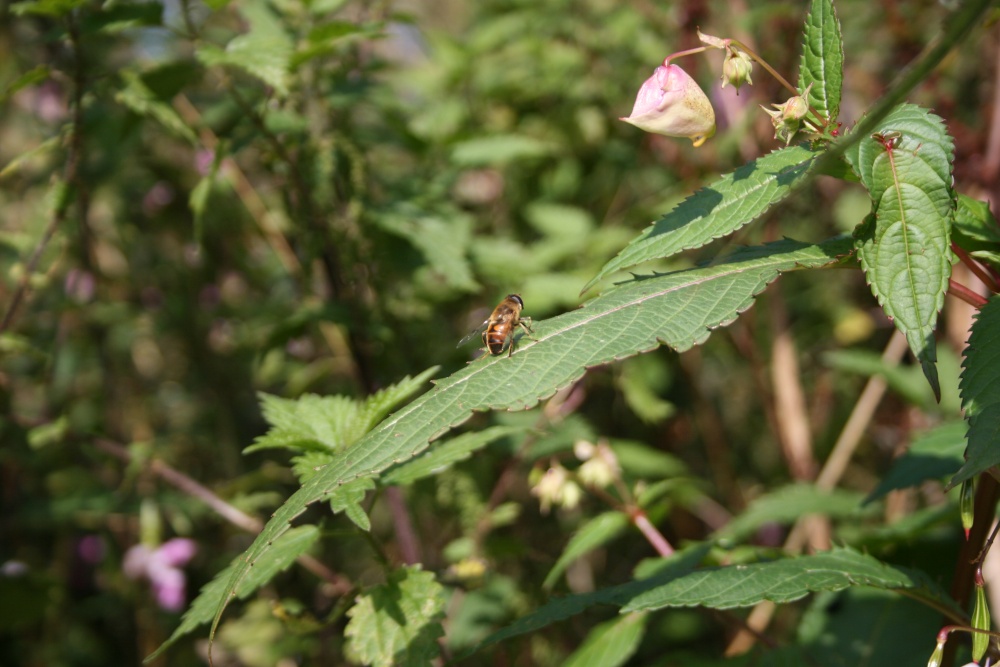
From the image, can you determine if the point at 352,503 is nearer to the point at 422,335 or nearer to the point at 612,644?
the point at 612,644

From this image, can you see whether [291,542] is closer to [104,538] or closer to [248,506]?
[248,506]

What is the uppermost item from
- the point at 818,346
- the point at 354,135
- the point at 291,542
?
the point at 354,135

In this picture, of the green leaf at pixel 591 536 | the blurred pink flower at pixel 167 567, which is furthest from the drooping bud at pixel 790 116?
the blurred pink flower at pixel 167 567

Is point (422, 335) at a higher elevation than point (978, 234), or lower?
lower

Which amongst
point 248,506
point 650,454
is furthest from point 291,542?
point 650,454

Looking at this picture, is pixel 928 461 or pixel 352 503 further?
pixel 928 461

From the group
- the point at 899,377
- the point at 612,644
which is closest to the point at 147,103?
the point at 612,644
